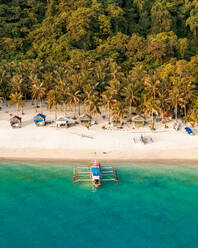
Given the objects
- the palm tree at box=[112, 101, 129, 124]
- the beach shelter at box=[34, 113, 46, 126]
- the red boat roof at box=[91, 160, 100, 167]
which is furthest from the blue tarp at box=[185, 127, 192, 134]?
the beach shelter at box=[34, 113, 46, 126]

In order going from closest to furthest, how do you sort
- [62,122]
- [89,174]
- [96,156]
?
[89,174] → [96,156] → [62,122]

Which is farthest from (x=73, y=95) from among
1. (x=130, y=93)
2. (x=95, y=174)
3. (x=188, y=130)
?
(x=95, y=174)

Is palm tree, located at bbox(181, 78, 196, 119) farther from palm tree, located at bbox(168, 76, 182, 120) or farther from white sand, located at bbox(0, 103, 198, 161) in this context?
white sand, located at bbox(0, 103, 198, 161)

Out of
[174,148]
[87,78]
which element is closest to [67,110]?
[87,78]

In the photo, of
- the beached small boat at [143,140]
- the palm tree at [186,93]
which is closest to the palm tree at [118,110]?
the beached small boat at [143,140]

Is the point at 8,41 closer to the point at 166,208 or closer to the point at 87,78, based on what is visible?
the point at 87,78

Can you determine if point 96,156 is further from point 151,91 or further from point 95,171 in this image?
point 151,91
